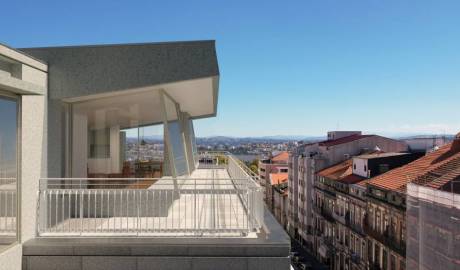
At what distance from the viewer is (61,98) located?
9.23 metres

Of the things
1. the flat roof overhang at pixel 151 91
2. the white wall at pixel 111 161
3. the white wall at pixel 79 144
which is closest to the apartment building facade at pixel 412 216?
the flat roof overhang at pixel 151 91

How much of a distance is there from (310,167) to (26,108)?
5104 cm

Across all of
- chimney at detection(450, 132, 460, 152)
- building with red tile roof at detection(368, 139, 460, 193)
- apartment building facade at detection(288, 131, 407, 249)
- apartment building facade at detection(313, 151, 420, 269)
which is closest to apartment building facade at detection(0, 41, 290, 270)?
building with red tile roof at detection(368, 139, 460, 193)

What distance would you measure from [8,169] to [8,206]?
0.65 m

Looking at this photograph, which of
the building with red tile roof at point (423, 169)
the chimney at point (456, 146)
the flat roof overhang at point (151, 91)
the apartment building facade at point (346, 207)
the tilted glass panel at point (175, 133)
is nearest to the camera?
the flat roof overhang at point (151, 91)

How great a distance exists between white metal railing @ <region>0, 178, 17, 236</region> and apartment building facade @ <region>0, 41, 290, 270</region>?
0.7 inches

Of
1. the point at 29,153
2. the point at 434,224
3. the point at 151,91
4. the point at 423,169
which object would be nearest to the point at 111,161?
the point at 151,91

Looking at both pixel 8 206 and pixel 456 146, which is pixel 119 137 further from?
pixel 456 146

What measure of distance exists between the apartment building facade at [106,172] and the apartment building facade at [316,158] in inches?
1715

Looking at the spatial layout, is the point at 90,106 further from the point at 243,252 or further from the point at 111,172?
the point at 243,252

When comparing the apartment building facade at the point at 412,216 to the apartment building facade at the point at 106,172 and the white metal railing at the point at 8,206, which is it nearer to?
the apartment building facade at the point at 106,172

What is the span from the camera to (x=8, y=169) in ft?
24.4

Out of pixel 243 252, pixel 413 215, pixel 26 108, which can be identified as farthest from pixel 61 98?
pixel 413 215

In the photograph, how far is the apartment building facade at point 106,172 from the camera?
739cm
